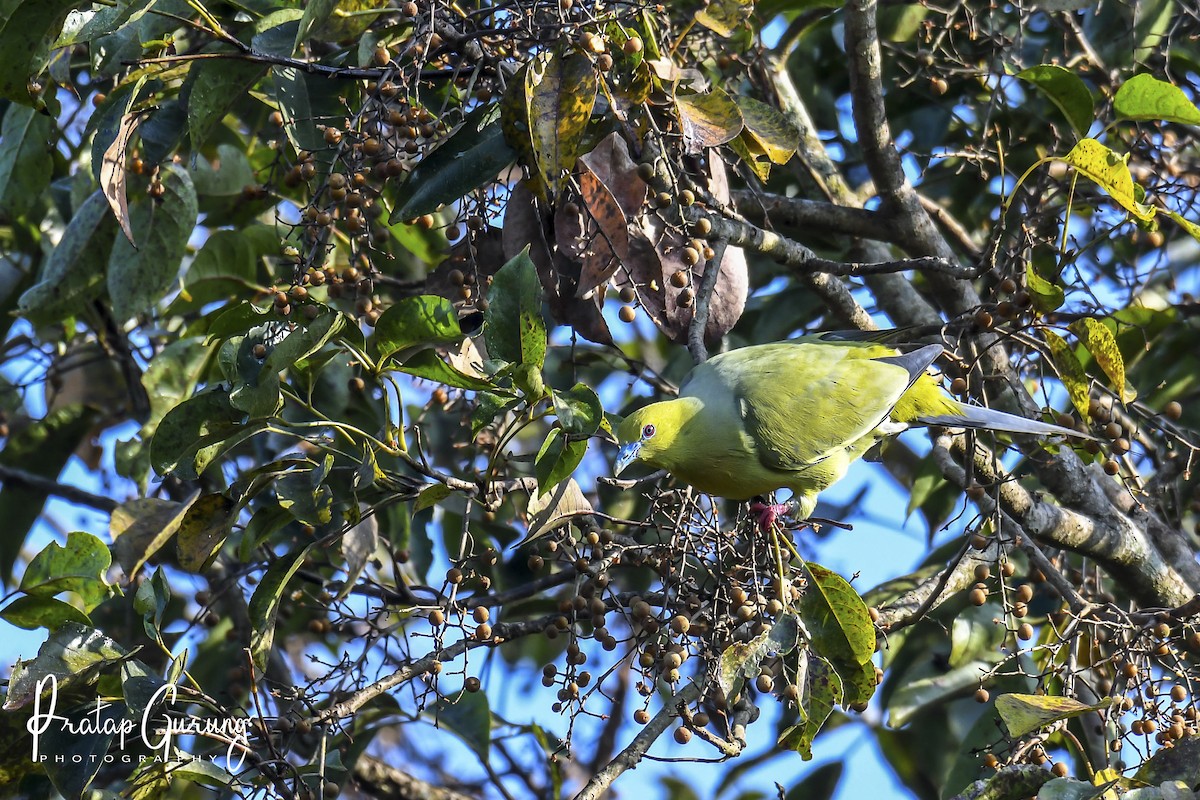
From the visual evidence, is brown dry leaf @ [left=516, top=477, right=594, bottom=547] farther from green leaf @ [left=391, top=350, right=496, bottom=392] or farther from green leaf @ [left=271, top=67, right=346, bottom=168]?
green leaf @ [left=271, top=67, right=346, bottom=168]

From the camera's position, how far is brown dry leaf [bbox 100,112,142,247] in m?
2.56

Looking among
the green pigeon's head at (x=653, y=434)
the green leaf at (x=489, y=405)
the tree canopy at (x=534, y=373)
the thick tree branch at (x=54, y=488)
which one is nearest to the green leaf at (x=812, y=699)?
the tree canopy at (x=534, y=373)

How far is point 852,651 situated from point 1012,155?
248 cm

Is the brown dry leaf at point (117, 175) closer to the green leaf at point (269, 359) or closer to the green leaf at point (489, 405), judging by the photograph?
the green leaf at point (269, 359)

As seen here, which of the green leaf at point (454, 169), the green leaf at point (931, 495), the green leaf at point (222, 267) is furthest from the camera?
the green leaf at point (931, 495)

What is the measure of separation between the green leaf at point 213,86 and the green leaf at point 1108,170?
1.86 metres

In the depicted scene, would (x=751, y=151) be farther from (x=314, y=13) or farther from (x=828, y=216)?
(x=314, y=13)

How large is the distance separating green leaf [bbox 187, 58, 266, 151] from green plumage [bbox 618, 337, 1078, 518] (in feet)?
4.08

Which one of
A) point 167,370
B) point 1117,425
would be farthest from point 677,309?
point 167,370

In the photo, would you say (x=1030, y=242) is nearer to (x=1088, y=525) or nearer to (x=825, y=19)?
(x=1088, y=525)

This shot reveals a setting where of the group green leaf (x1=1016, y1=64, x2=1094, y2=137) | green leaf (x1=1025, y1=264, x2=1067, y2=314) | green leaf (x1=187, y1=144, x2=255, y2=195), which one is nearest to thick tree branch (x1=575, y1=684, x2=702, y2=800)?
green leaf (x1=1025, y1=264, x2=1067, y2=314)

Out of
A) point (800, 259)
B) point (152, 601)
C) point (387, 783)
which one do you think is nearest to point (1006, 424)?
point (800, 259)

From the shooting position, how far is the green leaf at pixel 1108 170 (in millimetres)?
2580

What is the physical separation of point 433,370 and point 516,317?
0.28m
